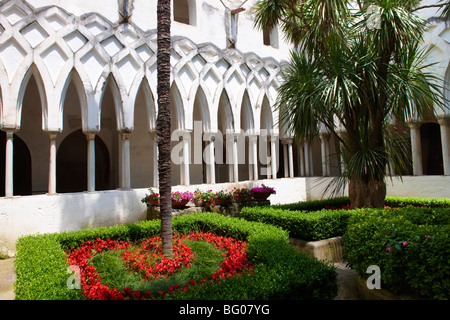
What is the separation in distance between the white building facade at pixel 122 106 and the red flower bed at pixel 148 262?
2655 millimetres

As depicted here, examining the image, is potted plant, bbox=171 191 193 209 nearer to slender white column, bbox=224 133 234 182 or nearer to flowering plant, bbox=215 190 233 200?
flowering plant, bbox=215 190 233 200

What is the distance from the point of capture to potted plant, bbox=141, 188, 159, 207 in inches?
341

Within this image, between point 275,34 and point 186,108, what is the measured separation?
6.42 m

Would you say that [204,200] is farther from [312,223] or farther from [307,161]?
[307,161]

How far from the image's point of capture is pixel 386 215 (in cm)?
537

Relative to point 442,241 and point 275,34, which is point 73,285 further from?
point 275,34

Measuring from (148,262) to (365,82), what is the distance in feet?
20.6

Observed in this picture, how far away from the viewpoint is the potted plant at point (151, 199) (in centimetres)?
866

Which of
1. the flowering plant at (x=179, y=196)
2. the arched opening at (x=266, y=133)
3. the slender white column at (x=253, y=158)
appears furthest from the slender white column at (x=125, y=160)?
the arched opening at (x=266, y=133)

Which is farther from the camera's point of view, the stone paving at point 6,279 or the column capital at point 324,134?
the column capital at point 324,134

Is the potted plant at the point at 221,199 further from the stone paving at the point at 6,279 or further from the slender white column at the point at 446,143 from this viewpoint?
the slender white column at the point at 446,143

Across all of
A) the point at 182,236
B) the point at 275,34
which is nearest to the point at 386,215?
the point at 182,236

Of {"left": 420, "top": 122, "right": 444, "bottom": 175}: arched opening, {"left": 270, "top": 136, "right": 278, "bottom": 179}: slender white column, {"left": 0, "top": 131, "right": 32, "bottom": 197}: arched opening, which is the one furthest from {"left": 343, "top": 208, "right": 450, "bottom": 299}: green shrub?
{"left": 420, "top": 122, "right": 444, "bottom": 175}: arched opening

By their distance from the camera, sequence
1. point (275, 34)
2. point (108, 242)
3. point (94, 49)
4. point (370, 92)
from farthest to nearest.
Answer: point (275, 34)
point (94, 49)
point (370, 92)
point (108, 242)
